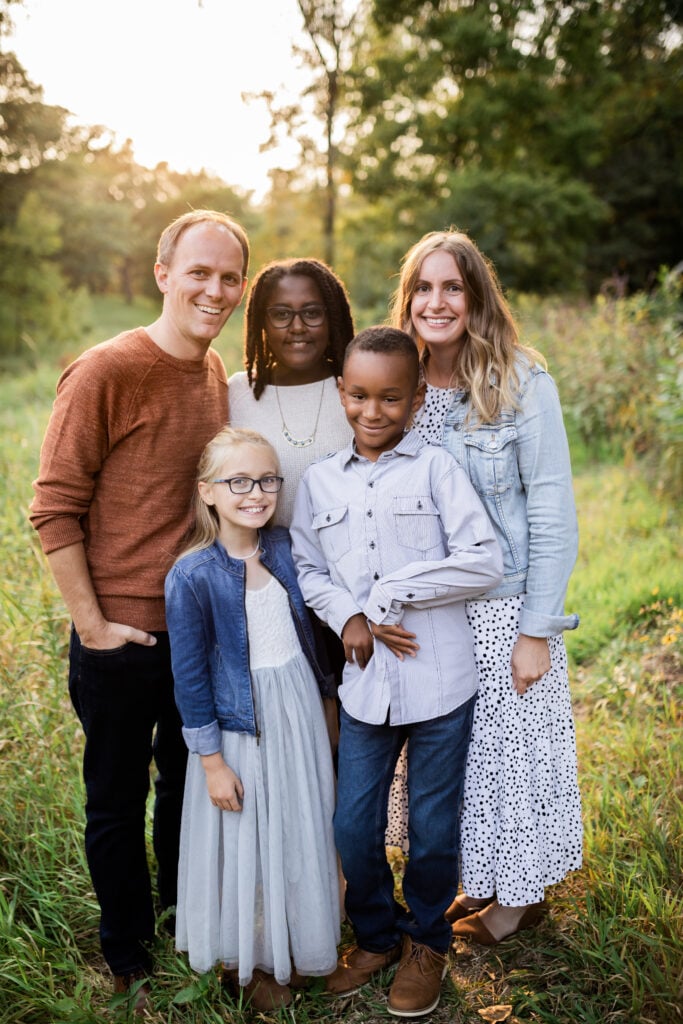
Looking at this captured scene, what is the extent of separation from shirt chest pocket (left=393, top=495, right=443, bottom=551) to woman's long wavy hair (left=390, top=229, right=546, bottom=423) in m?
0.31

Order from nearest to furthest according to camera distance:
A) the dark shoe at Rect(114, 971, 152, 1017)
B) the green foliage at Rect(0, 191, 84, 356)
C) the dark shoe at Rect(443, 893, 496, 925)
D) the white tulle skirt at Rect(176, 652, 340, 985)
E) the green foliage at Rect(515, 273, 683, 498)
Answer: the white tulle skirt at Rect(176, 652, 340, 985)
the dark shoe at Rect(114, 971, 152, 1017)
the dark shoe at Rect(443, 893, 496, 925)
the green foliage at Rect(515, 273, 683, 498)
the green foliage at Rect(0, 191, 84, 356)

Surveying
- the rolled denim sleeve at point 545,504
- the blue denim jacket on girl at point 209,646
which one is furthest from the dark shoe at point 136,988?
the rolled denim sleeve at point 545,504

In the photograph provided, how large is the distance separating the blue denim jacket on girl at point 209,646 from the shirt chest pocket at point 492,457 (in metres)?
0.71

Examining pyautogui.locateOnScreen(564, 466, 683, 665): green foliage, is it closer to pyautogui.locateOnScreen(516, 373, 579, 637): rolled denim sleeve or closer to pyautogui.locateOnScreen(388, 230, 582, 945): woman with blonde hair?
pyautogui.locateOnScreen(388, 230, 582, 945): woman with blonde hair

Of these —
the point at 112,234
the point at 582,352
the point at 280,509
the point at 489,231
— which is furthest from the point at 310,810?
the point at 112,234

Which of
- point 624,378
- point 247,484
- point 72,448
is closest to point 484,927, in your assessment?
point 247,484

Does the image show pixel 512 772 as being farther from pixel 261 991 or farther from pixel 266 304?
pixel 266 304

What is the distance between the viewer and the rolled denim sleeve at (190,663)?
1.99 meters

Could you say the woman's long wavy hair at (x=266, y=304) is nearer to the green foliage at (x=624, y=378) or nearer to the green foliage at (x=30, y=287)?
the green foliage at (x=624, y=378)

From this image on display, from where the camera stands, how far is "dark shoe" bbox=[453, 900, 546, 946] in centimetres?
237

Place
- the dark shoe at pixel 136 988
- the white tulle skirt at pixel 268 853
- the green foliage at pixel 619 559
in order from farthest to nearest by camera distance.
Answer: the green foliage at pixel 619 559 → the dark shoe at pixel 136 988 → the white tulle skirt at pixel 268 853

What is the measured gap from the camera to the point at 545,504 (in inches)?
82.4

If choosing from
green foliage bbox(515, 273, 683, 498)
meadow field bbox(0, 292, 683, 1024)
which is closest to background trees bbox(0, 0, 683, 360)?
green foliage bbox(515, 273, 683, 498)

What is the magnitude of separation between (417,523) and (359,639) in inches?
13.6
